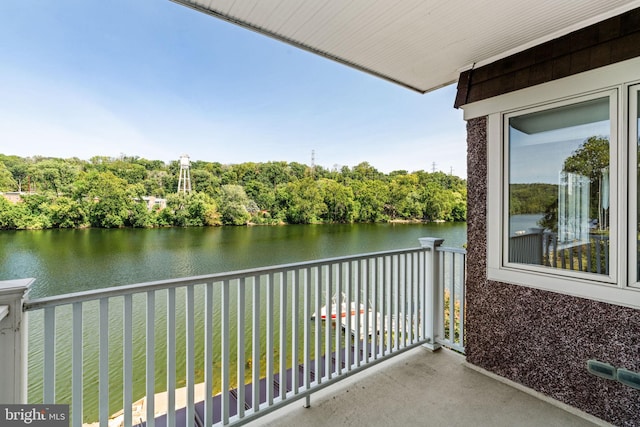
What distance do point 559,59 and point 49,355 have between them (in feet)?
10.9

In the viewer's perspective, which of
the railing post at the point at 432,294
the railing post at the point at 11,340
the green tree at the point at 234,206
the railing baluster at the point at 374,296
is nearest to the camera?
the railing post at the point at 11,340

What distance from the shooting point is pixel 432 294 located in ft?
9.32

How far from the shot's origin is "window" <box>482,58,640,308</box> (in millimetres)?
1822

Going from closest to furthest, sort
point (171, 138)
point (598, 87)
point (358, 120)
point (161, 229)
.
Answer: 1. point (598, 87)
2. point (161, 229)
3. point (171, 138)
4. point (358, 120)

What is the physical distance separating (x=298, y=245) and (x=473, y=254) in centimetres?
1543

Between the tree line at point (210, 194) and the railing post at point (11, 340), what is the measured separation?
558 inches

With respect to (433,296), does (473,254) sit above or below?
above

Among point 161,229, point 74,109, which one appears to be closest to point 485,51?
point 161,229

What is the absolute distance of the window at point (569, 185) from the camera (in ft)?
5.98

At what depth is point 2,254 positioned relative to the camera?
1223 cm

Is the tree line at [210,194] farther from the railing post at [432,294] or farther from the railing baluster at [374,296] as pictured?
the railing baluster at [374,296]

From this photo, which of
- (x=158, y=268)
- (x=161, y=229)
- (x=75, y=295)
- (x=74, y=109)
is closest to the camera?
(x=75, y=295)

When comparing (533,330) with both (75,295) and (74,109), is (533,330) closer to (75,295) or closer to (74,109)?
(75,295)

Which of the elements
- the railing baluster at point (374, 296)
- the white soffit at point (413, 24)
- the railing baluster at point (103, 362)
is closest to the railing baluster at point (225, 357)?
the railing baluster at point (103, 362)
